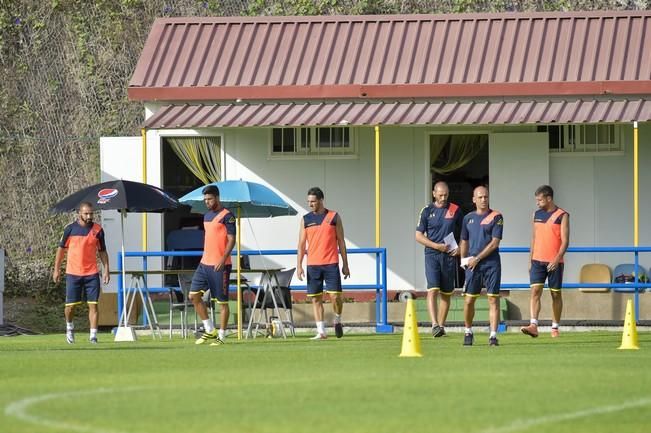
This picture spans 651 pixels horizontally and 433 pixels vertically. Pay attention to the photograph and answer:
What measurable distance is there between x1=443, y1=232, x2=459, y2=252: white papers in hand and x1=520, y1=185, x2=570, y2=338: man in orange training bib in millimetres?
1005

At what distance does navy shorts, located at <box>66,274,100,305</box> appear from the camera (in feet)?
64.9

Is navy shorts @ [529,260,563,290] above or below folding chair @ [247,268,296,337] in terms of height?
above

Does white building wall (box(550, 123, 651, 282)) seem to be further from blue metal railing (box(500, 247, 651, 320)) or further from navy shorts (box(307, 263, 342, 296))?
navy shorts (box(307, 263, 342, 296))

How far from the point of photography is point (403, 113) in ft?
76.4

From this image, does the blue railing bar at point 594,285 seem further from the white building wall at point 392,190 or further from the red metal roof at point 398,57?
the red metal roof at point 398,57

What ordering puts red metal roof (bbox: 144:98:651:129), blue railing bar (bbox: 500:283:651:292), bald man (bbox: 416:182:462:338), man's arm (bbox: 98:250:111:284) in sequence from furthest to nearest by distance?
red metal roof (bbox: 144:98:651:129) → blue railing bar (bbox: 500:283:651:292) → man's arm (bbox: 98:250:111:284) → bald man (bbox: 416:182:462:338)

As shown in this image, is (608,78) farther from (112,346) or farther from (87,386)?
(87,386)

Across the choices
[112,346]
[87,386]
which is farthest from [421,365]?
[112,346]

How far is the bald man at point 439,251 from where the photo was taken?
19422 millimetres

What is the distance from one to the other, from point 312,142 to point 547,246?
6.64 m

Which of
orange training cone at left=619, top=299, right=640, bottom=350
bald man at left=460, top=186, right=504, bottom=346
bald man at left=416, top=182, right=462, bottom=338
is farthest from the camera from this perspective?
bald man at left=416, top=182, right=462, bottom=338

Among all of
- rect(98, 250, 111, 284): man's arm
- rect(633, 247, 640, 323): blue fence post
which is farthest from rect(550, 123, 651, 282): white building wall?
rect(98, 250, 111, 284): man's arm

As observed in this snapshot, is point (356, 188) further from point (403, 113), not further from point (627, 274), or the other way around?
point (627, 274)

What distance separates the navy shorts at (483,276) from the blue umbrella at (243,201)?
3.51m
